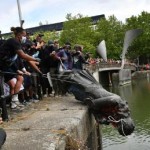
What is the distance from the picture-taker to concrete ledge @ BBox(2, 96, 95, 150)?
4980mm

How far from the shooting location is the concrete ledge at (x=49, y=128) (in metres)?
4.98

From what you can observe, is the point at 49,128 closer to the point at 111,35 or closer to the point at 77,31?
the point at 77,31

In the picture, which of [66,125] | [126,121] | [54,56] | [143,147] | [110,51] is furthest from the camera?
[110,51]

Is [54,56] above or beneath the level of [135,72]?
above

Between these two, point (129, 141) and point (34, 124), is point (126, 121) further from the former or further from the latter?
point (129, 141)

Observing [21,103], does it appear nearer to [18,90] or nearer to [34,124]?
[18,90]

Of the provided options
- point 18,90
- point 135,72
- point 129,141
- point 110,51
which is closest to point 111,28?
point 110,51

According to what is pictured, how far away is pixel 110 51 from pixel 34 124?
64.7 metres

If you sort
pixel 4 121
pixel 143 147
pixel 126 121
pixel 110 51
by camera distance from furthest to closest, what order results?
pixel 110 51 < pixel 143 147 < pixel 126 121 < pixel 4 121

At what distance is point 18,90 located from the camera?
7.81 meters

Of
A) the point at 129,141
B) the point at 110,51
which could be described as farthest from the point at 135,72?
the point at 129,141

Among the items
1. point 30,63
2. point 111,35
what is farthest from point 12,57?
point 111,35

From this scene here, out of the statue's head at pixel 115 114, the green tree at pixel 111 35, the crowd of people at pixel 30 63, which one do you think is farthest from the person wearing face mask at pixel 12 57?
the green tree at pixel 111 35

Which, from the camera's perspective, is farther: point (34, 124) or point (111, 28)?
point (111, 28)
